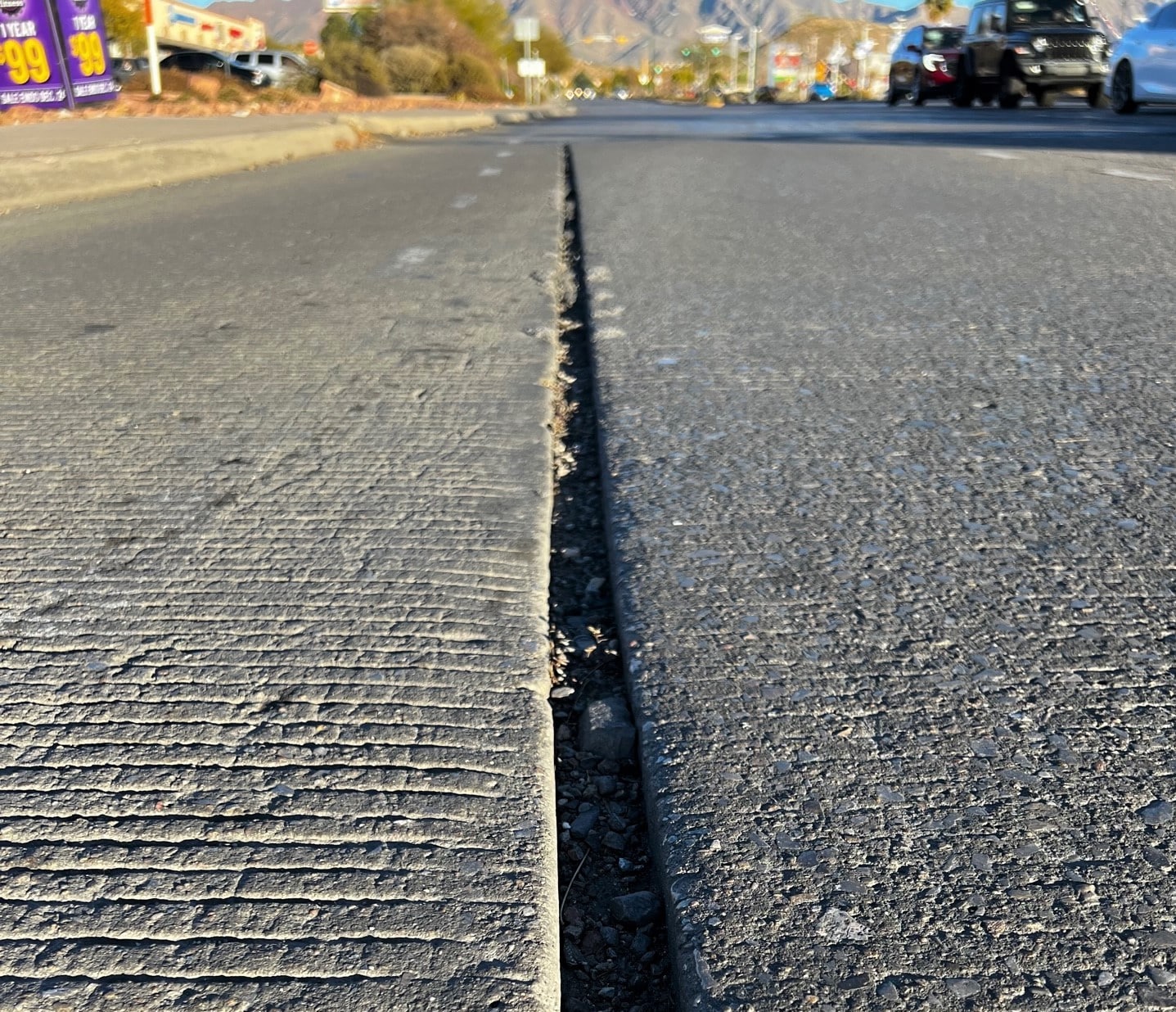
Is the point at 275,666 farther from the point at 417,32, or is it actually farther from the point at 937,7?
the point at 937,7

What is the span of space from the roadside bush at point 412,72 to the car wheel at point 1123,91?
92.0 feet

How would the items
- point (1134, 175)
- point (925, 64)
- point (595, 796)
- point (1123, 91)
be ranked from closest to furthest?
point (595, 796) < point (1134, 175) < point (1123, 91) < point (925, 64)

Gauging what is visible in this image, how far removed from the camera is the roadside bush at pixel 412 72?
1591 inches

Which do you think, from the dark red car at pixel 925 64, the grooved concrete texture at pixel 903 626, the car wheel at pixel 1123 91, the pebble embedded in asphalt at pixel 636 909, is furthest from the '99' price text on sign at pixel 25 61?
the dark red car at pixel 925 64

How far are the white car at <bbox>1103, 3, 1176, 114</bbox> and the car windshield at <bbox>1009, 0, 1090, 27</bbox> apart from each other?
4883 mm

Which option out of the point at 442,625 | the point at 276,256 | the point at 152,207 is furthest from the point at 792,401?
the point at 152,207

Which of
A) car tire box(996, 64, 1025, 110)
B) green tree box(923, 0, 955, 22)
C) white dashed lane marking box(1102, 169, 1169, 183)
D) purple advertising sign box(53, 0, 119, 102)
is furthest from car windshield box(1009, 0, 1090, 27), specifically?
green tree box(923, 0, 955, 22)

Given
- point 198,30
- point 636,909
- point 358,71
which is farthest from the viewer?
point 198,30

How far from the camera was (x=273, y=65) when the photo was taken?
4109 cm

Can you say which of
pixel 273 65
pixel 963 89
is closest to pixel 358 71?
pixel 273 65

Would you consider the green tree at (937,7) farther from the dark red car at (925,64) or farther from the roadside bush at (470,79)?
the dark red car at (925,64)

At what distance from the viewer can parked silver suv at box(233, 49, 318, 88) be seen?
37.0 meters

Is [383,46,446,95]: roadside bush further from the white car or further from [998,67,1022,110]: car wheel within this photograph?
the white car

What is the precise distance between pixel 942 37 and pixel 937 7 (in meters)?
52.4
